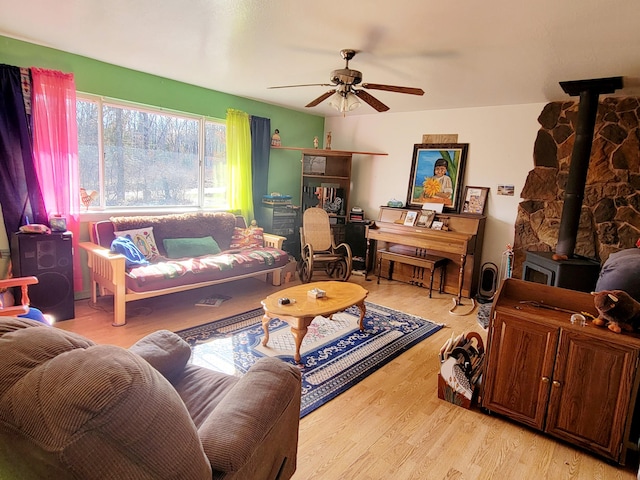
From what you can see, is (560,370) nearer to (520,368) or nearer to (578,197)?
(520,368)

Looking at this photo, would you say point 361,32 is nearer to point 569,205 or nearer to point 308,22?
point 308,22

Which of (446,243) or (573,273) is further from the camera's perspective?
(446,243)

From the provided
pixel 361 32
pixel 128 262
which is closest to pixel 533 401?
pixel 361 32

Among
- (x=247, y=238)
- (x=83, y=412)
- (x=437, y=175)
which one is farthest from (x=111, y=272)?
(x=437, y=175)

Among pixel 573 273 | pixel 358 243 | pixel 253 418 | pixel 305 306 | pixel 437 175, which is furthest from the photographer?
pixel 358 243

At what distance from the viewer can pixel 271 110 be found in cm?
529

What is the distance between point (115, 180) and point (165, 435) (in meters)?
3.87

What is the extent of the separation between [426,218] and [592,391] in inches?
126

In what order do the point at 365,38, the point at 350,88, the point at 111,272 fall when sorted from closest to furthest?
the point at 365,38
the point at 350,88
the point at 111,272

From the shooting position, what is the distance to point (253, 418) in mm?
1189

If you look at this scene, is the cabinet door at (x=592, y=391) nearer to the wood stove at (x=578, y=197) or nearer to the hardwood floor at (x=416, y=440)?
the hardwood floor at (x=416, y=440)

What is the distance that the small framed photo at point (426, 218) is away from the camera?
487cm

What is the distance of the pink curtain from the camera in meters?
3.25

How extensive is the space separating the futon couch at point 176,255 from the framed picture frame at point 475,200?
2430 mm
